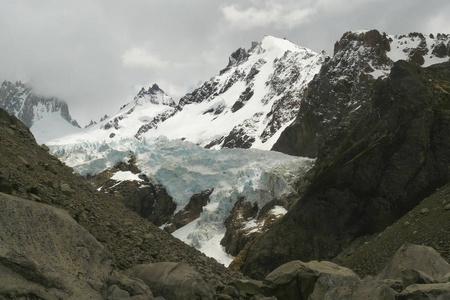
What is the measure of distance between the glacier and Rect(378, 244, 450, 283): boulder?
44.3 metres

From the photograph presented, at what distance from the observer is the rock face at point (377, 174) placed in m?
31.5

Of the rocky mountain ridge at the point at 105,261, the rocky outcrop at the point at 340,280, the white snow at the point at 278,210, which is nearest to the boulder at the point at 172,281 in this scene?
the rocky mountain ridge at the point at 105,261

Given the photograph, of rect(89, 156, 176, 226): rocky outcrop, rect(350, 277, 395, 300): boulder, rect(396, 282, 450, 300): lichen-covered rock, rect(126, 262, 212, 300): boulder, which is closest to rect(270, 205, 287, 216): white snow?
rect(89, 156, 176, 226): rocky outcrop

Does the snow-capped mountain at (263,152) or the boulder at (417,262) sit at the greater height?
the snow-capped mountain at (263,152)

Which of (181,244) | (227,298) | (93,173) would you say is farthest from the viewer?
(93,173)

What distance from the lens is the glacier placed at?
65.9 metres

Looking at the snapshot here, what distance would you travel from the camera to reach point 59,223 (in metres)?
10.1

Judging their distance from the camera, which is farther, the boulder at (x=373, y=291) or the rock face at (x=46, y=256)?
the boulder at (x=373, y=291)

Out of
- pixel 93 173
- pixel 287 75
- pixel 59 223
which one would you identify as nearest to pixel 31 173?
pixel 59 223

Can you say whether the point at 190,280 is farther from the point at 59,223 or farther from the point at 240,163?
the point at 240,163

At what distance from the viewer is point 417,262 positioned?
13594mm

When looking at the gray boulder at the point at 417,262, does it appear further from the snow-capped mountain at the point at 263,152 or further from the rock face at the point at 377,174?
the snow-capped mountain at the point at 263,152

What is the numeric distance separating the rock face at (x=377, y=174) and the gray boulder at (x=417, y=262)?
57.3 feet

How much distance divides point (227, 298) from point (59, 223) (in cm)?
490
